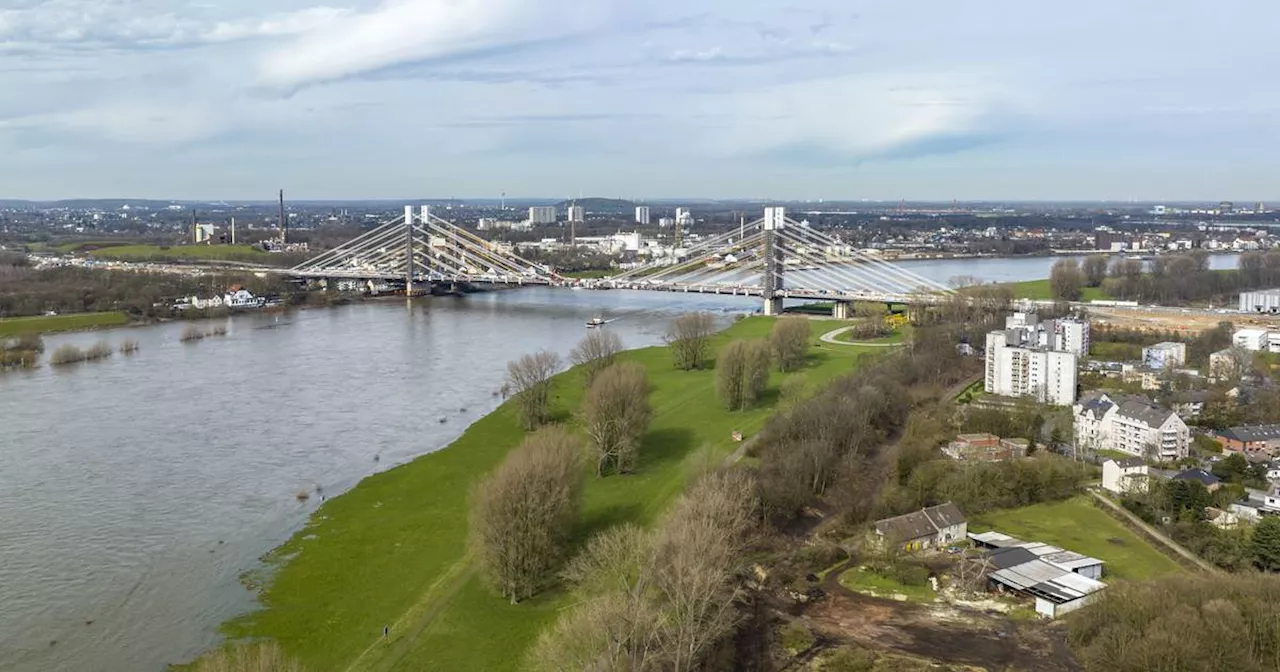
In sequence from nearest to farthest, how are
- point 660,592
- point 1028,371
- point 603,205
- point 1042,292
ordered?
point 660,592, point 1028,371, point 1042,292, point 603,205

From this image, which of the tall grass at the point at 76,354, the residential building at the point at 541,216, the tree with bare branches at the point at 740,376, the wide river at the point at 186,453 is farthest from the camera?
the residential building at the point at 541,216

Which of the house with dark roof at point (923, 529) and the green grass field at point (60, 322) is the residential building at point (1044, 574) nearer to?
the house with dark roof at point (923, 529)

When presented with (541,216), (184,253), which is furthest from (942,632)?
(541,216)

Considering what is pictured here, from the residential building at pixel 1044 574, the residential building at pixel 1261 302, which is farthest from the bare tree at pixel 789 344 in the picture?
the residential building at pixel 1261 302

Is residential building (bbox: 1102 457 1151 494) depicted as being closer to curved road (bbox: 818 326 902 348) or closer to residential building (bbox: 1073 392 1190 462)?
residential building (bbox: 1073 392 1190 462)

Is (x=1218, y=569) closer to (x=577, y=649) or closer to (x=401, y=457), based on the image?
(x=577, y=649)

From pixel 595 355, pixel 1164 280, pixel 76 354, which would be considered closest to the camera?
pixel 595 355

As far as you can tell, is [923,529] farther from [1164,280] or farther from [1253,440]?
[1164,280]
